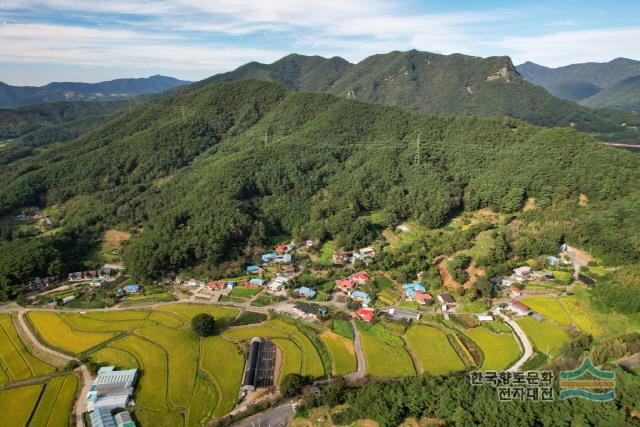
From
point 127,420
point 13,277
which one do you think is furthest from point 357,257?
point 13,277

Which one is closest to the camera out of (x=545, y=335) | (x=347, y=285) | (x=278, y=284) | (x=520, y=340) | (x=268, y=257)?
(x=520, y=340)

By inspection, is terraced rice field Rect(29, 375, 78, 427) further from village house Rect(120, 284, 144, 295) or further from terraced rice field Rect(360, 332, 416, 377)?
terraced rice field Rect(360, 332, 416, 377)

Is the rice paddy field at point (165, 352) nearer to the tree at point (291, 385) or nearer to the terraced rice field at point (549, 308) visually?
the tree at point (291, 385)

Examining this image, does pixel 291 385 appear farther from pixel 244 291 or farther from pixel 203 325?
pixel 244 291

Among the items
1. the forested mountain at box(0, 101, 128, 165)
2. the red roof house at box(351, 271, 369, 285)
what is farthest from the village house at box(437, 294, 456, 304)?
the forested mountain at box(0, 101, 128, 165)

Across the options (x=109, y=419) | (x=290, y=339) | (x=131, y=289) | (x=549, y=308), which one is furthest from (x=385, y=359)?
(x=131, y=289)

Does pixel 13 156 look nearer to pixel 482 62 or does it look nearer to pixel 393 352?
pixel 393 352

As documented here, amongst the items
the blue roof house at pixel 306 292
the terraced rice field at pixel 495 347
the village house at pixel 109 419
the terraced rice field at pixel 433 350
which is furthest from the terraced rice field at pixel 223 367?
the terraced rice field at pixel 495 347
